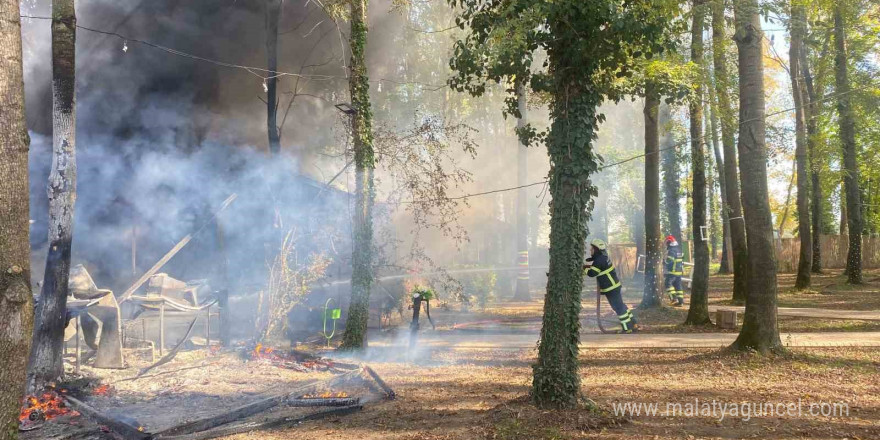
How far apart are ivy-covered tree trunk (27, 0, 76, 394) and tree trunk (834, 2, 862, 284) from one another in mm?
19115

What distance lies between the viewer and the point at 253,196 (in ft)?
43.1

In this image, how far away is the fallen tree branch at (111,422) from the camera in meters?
5.32

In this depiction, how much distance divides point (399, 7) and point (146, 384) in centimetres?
863

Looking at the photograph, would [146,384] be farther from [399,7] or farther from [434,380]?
[399,7]

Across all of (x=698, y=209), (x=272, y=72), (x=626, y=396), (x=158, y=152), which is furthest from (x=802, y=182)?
(x=158, y=152)

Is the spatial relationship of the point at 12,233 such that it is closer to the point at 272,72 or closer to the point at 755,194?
the point at 755,194

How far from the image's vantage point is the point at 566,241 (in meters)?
5.77

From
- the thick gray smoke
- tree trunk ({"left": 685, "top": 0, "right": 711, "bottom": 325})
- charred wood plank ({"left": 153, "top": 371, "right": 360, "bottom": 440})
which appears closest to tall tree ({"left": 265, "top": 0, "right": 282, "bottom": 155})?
the thick gray smoke

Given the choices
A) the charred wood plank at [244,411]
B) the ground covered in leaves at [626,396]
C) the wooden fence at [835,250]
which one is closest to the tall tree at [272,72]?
the ground covered in leaves at [626,396]

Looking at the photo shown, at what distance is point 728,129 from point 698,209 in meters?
1.81

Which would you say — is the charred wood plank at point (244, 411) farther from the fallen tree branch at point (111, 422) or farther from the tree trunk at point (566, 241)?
the tree trunk at point (566, 241)

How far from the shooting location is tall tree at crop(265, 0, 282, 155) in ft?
47.5

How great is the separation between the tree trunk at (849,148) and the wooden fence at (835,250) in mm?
8859

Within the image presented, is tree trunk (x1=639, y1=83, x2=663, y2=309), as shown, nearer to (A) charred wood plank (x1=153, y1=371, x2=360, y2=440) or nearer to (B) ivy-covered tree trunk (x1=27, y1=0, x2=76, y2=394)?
(A) charred wood plank (x1=153, y1=371, x2=360, y2=440)
